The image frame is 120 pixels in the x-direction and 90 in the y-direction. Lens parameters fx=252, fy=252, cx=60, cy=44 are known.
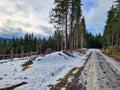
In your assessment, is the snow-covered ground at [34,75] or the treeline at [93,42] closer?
the snow-covered ground at [34,75]

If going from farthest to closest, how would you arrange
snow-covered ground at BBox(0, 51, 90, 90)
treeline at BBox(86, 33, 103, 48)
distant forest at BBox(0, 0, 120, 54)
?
treeline at BBox(86, 33, 103, 48), distant forest at BBox(0, 0, 120, 54), snow-covered ground at BBox(0, 51, 90, 90)

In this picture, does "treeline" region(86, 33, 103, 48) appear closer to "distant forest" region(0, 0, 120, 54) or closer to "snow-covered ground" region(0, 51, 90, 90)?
"distant forest" region(0, 0, 120, 54)

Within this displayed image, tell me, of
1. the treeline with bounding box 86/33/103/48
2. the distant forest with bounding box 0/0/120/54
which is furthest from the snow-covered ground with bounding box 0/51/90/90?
the treeline with bounding box 86/33/103/48

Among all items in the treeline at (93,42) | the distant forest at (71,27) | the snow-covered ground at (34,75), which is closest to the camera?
the snow-covered ground at (34,75)

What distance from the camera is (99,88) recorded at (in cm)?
1208

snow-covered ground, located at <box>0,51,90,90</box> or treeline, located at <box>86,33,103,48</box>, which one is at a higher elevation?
treeline, located at <box>86,33,103,48</box>

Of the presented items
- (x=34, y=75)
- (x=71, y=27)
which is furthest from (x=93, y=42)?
(x=34, y=75)

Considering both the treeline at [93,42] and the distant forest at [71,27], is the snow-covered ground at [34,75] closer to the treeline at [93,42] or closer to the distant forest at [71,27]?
the distant forest at [71,27]

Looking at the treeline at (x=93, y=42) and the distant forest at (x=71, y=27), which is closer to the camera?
the distant forest at (x=71, y=27)

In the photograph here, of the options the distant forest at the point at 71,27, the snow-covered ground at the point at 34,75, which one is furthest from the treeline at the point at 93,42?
the snow-covered ground at the point at 34,75

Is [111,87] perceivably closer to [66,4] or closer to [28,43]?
[66,4]

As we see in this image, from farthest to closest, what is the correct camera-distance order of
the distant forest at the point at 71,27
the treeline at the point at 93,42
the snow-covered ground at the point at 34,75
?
the treeline at the point at 93,42
the distant forest at the point at 71,27
the snow-covered ground at the point at 34,75

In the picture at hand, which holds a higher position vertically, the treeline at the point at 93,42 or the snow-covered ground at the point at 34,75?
the treeline at the point at 93,42

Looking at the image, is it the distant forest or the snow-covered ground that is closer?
the snow-covered ground
